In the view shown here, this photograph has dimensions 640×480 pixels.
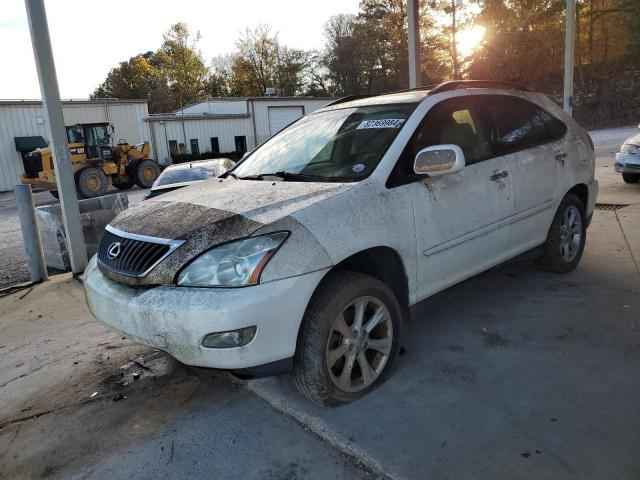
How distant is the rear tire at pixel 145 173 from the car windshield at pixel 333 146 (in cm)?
1761

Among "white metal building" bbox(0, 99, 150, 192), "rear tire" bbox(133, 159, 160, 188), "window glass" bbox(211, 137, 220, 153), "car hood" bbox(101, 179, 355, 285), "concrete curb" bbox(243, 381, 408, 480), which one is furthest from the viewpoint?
"window glass" bbox(211, 137, 220, 153)

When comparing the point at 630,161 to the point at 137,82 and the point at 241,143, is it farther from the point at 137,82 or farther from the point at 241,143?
the point at 137,82

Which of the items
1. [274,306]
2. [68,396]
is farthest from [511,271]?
[68,396]

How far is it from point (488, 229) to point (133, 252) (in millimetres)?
2394

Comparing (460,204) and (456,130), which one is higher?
(456,130)

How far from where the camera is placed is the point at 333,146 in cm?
366

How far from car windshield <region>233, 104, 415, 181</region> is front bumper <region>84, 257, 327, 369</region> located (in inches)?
36.5

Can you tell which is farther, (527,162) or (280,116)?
(280,116)

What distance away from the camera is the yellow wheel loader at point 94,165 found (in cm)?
1873

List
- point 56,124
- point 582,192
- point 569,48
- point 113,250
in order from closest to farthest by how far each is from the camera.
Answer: point 113,250 → point 582,192 → point 56,124 → point 569,48

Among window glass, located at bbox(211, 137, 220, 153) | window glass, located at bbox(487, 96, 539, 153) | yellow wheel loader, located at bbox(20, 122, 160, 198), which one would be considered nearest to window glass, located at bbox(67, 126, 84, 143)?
yellow wheel loader, located at bbox(20, 122, 160, 198)

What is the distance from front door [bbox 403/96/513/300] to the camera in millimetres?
3297

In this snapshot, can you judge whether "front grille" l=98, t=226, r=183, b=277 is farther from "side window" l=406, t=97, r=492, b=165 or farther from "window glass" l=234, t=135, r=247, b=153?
"window glass" l=234, t=135, r=247, b=153

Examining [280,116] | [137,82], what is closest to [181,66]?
[137,82]
